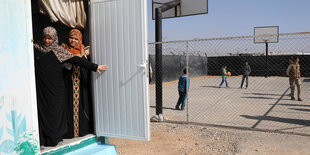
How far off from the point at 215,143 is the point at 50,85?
10.8ft

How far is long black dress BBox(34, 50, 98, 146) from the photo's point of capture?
2.87 meters

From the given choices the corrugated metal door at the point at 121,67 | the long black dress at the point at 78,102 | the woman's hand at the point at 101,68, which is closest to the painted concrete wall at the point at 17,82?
the long black dress at the point at 78,102

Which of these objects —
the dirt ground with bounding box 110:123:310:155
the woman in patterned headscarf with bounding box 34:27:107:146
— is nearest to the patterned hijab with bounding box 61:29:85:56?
Answer: the woman in patterned headscarf with bounding box 34:27:107:146

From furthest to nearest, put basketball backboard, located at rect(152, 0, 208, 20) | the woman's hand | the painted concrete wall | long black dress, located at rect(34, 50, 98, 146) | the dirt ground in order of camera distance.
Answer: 1. basketball backboard, located at rect(152, 0, 208, 20)
2. the dirt ground
3. the woman's hand
4. long black dress, located at rect(34, 50, 98, 146)
5. the painted concrete wall

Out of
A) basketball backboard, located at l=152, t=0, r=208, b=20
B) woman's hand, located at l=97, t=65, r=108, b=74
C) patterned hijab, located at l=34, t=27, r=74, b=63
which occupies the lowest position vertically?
woman's hand, located at l=97, t=65, r=108, b=74

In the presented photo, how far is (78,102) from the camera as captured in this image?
3.38m

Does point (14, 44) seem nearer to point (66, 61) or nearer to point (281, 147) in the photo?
point (66, 61)

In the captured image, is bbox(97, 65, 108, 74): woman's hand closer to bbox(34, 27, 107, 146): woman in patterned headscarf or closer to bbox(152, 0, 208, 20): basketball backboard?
bbox(34, 27, 107, 146): woman in patterned headscarf

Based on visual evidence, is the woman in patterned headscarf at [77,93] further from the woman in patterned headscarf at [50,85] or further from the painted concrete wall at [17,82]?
the painted concrete wall at [17,82]

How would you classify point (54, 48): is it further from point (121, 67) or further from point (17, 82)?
point (121, 67)

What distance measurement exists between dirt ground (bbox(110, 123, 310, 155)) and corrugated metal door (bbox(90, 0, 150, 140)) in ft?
4.15

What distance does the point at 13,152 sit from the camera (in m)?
2.46

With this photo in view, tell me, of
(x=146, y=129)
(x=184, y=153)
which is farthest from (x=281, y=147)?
(x=146, y=129)

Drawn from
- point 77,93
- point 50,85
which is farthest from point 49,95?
point 77,93
